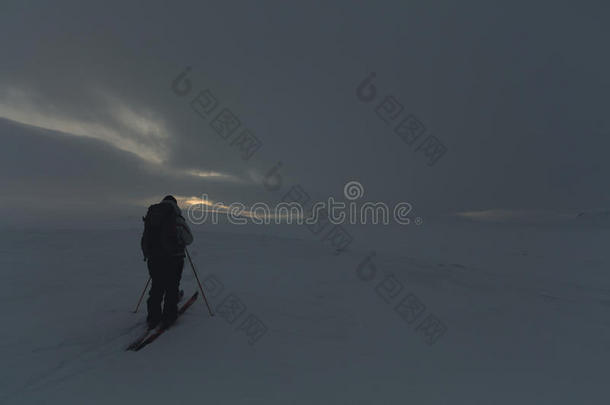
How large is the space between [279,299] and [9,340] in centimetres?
490

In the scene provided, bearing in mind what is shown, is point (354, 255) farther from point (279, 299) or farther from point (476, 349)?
point (476, 349)

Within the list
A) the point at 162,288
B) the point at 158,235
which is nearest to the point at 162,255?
the point at 158,235

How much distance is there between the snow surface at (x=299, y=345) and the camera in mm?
3438

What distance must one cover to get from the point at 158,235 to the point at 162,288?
0.96 meters

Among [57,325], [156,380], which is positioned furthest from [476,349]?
[57,325]

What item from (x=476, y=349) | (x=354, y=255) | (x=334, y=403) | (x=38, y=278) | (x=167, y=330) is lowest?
(x=476, y=349)

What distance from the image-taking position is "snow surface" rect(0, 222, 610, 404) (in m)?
3.44

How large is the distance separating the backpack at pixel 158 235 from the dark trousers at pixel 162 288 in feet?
0.46

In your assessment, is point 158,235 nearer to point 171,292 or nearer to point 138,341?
point 171,292

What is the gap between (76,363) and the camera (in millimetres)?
3928

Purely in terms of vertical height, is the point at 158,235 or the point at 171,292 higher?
the point at 158,235

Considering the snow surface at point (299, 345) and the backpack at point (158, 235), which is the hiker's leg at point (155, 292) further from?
the snow surface at point (299, 345)

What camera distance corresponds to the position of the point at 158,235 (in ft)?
16.0

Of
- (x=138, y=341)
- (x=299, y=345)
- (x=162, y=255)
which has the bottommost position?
(x=299, y=345)
